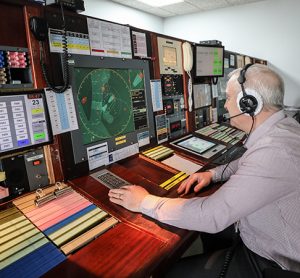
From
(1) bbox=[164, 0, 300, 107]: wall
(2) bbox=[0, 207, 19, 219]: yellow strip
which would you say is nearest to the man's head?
(2) bbox=[0, 207, 19, 219]: yellow strip

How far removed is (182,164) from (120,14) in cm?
472

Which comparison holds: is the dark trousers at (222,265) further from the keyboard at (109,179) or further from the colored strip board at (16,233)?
the colored strip board at (16,233)

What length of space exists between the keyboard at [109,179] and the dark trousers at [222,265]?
1.41ft

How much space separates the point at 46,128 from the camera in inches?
42.0

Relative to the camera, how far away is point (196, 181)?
4.18 ft

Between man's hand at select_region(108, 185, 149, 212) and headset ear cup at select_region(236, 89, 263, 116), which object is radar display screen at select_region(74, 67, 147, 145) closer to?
man's hand at select_region(108, 185, 149, 212)

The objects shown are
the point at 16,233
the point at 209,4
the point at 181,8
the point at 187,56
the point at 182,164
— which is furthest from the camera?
the point at 181,8

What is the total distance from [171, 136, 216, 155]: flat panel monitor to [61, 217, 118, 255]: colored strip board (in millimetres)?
919

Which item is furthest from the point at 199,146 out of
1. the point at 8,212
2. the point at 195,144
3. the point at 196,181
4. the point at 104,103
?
the point at 8,212

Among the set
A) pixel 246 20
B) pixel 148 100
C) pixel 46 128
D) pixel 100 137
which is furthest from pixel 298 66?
pixel 46 128

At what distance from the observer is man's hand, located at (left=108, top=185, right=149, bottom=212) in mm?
1010

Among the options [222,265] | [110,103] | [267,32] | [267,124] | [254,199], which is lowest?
[222,265]

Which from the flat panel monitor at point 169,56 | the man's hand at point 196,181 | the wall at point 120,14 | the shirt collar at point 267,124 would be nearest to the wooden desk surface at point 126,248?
the man's hand at point 196,181

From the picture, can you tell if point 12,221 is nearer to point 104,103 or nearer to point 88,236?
point 88,236
